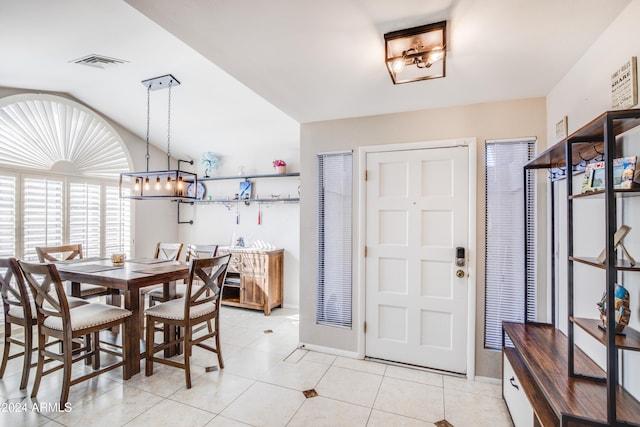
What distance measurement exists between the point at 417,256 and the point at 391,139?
45.0 inches

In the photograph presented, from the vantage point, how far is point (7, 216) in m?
3.55

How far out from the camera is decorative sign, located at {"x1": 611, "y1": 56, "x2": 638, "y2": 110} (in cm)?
141

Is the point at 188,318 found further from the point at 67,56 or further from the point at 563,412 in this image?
the point at 67,56

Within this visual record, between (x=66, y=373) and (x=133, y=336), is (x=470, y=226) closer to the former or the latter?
(x=133, y=336)

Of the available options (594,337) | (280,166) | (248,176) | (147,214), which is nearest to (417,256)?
(594,337)

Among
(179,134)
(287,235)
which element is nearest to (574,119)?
(287,235)

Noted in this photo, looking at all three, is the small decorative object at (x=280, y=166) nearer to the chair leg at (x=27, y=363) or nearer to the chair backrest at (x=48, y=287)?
the chair backrest at (x=48, y=287)

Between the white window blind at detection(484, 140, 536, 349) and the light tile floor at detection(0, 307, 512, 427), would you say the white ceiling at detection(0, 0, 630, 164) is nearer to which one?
the white window blind at detection(484, 140, 536, 349)

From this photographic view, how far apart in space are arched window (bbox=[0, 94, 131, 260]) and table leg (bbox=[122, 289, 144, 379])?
7.16 ft

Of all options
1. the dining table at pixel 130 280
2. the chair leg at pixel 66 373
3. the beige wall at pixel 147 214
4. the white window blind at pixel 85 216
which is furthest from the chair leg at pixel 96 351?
the beige wall at pixel 147 214

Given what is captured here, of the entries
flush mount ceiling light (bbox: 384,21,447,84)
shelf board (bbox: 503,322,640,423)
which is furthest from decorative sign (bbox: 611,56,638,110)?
shelf board (bbox: 503,322,640,423)

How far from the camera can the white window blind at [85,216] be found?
13.8 ft

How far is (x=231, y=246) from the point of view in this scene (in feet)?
16.8

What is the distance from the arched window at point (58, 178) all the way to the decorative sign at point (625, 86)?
5.41 metres
